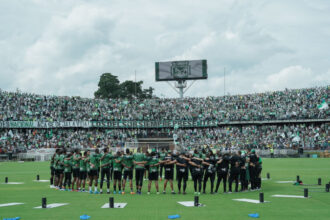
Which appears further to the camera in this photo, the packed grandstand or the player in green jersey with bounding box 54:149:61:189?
the packed grandstand

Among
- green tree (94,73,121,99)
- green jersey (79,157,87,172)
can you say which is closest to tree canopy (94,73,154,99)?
green tree (94,73,121,99)

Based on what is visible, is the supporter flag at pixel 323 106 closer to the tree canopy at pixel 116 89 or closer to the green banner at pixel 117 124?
the green banner at pixel 117 124

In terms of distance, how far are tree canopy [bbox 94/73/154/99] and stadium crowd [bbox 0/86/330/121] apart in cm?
3493

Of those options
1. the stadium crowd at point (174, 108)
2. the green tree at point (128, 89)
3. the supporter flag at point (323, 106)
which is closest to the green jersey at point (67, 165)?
the stadium crowd at point (174, 108)

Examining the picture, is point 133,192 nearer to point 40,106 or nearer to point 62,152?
point 62,152

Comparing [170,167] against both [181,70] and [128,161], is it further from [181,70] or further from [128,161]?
[181,70]

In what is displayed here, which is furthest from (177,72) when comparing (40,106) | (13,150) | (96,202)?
(96,202)

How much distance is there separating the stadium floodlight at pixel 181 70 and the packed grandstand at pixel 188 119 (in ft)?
16.8

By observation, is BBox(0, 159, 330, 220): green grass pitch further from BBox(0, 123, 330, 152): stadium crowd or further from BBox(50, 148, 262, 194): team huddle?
BBox(0, 123, 330, 152): stadium crowd

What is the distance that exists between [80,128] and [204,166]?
156ft

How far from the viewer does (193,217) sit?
11750mm

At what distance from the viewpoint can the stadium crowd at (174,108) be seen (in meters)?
59.4

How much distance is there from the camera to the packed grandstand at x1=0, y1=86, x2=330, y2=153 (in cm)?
5697

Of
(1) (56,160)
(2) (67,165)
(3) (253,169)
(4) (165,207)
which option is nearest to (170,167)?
(4) (165,207)
